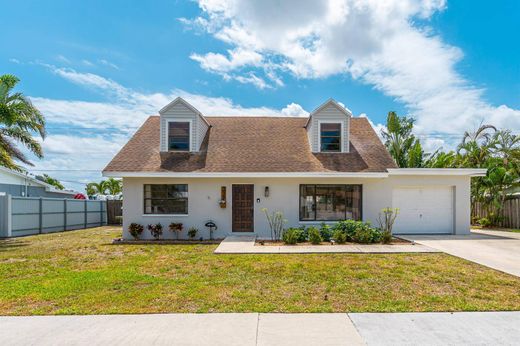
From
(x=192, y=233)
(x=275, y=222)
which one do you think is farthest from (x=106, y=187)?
(x=275, y=222)

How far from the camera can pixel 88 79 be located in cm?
1812

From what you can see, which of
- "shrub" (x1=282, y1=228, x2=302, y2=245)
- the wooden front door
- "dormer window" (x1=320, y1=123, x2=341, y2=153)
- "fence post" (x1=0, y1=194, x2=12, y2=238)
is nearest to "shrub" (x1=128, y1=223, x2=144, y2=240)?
the wooden front door

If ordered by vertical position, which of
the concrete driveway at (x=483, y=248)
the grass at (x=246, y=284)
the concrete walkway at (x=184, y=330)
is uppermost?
the concrete walkway at (x=184, y=330)

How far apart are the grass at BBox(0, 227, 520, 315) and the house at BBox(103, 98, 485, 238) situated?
363cm

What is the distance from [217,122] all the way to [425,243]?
11.2 metres

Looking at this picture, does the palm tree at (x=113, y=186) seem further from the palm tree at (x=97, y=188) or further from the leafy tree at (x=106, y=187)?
the palm tree at (x=97, y=188)

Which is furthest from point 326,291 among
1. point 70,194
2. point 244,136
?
point 70,194

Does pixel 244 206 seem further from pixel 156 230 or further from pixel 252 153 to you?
pixel 156 230

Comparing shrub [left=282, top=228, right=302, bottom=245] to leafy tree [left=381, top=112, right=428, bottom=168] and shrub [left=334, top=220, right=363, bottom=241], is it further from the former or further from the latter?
leafy tree [left=381, top=112, right=428, bottom=168]

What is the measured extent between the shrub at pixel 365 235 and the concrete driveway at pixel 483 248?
1.79 meters

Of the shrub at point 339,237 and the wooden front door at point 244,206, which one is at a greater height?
the wooden front door at point 244,206

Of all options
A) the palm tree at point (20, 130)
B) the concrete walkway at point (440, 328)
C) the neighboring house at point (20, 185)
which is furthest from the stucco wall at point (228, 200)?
the neighboring house at point (20, 185)

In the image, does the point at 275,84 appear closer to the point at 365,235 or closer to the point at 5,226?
the point at 365,235

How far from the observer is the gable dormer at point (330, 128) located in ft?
47.4
